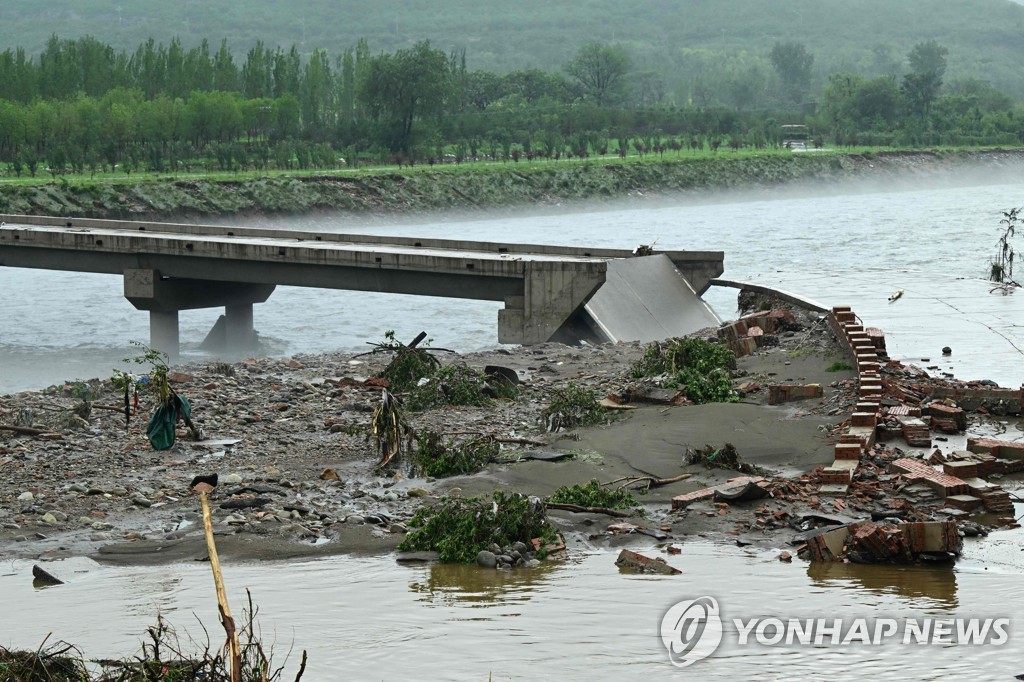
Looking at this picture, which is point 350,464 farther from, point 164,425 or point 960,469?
point 960,469

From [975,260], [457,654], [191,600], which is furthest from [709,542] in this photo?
[975,260]

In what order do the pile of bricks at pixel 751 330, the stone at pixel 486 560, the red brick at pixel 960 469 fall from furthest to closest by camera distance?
the pile of bricks at pixel 751 330, the red brick at pixel 960 469, the stone at pixel 486 560

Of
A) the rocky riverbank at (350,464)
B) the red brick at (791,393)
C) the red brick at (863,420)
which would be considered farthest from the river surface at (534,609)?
the red brick at (791,393)

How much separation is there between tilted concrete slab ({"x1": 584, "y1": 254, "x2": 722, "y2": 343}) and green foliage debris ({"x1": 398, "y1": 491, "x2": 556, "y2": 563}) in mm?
15563

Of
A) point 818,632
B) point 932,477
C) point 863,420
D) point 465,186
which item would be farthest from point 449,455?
point 465,186

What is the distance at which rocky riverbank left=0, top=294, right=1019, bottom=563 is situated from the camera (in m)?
12.1

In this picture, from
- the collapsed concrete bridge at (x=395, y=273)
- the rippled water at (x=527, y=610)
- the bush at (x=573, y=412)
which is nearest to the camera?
the rippled water at (x=527, y=610)

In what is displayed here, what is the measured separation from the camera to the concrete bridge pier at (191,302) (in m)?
33.7

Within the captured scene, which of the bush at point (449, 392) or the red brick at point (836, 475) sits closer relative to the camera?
the red brick at point (836, 475)

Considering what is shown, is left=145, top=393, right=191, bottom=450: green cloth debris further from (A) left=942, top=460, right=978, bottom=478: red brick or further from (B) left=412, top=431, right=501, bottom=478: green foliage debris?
(A) left=942, top=460, right=978, bottom=478: red brick

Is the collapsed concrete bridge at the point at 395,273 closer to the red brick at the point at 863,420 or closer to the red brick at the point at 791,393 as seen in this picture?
the red brick at the point at 791,393

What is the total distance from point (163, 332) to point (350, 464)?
20078mm

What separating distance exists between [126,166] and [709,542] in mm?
75330

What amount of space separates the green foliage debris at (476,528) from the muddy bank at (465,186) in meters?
56.8
